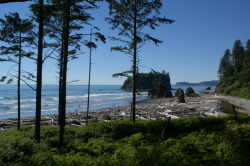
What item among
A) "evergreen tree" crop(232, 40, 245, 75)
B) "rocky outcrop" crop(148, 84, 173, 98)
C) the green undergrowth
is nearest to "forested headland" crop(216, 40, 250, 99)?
"evergreen tree" crop(232, 40, 245, 75)

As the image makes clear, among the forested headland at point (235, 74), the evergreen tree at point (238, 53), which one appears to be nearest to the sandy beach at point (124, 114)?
the forested headland at point (235, 74)

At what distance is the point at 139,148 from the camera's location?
26.3 feet

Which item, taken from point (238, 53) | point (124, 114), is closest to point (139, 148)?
point (124, 114)

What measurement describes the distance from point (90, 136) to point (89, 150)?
4079 mm

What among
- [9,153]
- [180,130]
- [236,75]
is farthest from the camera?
[236,75]

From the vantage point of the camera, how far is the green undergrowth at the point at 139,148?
6121mm

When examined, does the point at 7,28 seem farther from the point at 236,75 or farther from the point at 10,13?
the point at 236,75

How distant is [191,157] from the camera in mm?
6477

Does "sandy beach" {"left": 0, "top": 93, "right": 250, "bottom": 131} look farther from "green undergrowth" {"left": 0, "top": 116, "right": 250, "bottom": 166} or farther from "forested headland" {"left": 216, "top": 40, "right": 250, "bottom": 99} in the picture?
"forested headland" {"left": 216, "top": 40, "right": 250, "bottom": 99}

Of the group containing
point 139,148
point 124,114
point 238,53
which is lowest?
point 124,114

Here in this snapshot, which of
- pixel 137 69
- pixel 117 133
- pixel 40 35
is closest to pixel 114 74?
pixel 137 69

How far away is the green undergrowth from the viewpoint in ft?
20.1

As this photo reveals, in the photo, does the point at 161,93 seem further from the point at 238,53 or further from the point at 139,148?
the point at 139,148

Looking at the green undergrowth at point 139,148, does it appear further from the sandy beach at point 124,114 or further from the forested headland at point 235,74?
the forested headland at point 235,74
